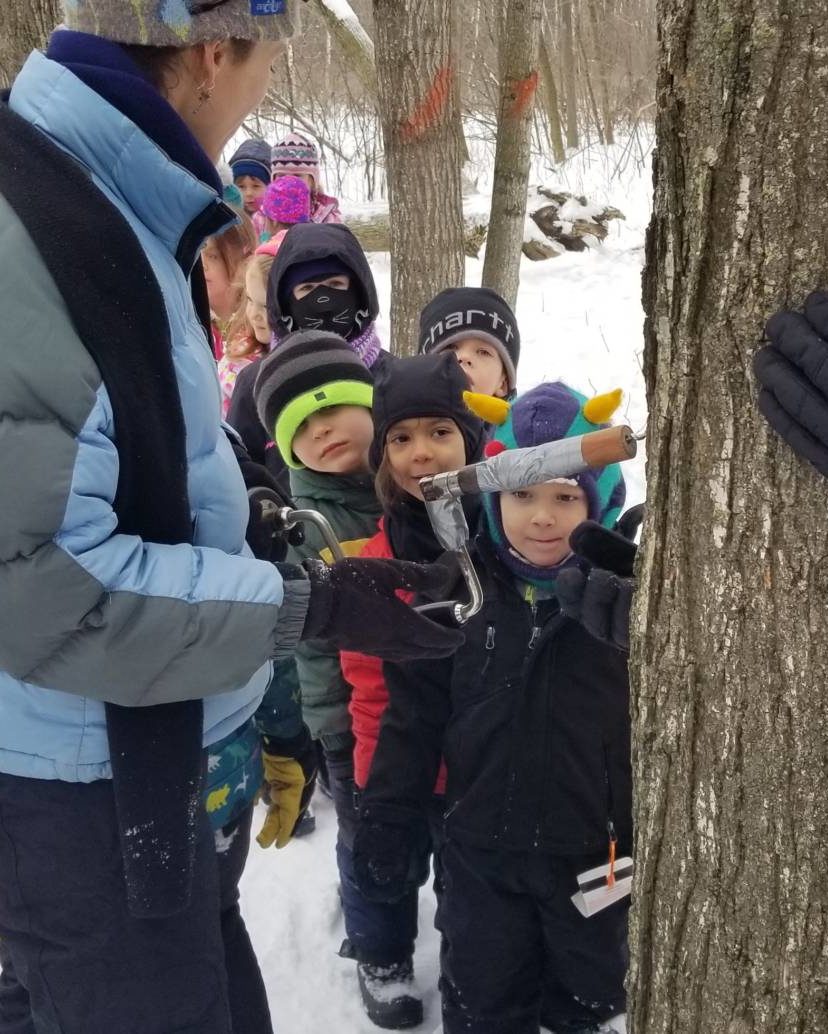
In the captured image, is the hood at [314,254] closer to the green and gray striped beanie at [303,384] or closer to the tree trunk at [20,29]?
the green and gray striped beanie at [303,384]

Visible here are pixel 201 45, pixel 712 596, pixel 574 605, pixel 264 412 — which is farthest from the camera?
pixel 264 412

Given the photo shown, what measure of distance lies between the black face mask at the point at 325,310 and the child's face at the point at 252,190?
146 inches

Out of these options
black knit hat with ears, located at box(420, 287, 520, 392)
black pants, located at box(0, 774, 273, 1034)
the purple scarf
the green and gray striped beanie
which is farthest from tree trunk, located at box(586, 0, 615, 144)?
black pants, located at box(0, 774, 273, 1034)

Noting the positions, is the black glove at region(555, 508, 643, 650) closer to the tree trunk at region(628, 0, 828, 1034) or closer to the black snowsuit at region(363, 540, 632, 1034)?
the black snowsuit at region(363, 540, 632, 1034)

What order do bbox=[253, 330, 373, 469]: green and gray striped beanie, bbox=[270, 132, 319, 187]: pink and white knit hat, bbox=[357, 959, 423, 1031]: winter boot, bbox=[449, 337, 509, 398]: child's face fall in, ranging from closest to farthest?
1. bbox=[357, 959, 423, 1031]: winter boot
2. bbox=[253, 330, 373, 469]: green and gray striped beanie
3. bbox=[449, 337, 509, 398]: child's face
4. bbox=[270, 132, 319, 187]: pink and white knit hat

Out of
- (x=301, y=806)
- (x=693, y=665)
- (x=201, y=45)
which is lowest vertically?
(x=301, y=806)

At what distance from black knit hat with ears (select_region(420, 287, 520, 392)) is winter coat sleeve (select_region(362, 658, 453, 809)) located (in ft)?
3.91

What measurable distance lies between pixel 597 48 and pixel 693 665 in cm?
1355

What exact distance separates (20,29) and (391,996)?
333 cm

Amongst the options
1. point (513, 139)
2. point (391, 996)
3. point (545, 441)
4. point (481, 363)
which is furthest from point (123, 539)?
point (513, 139)

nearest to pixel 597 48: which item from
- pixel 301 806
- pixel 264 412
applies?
pixel 264 412

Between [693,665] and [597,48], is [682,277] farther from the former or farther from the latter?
[597,48]

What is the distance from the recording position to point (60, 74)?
113 cm

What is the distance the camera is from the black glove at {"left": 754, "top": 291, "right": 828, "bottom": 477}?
90 cm
